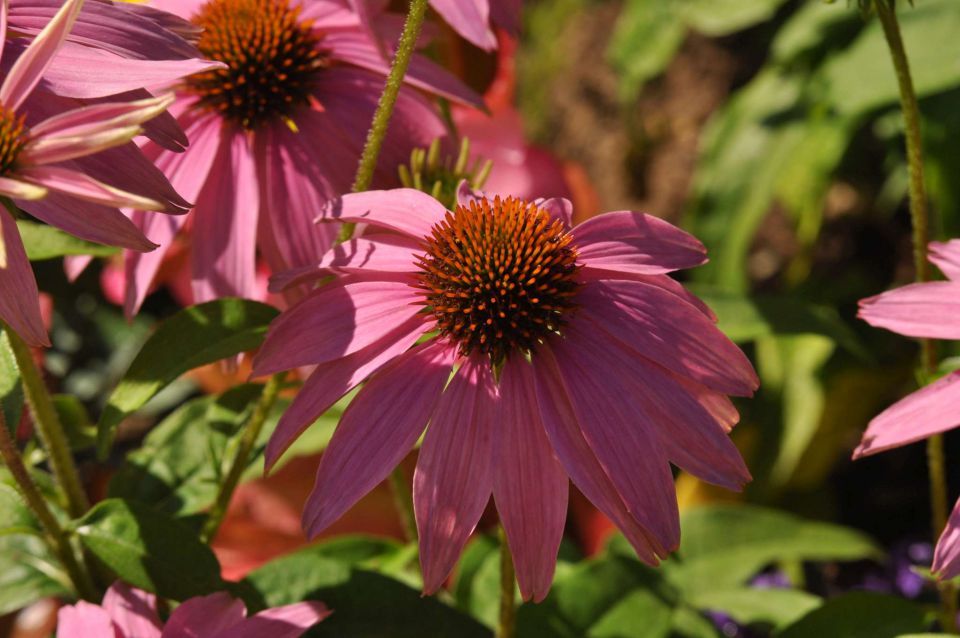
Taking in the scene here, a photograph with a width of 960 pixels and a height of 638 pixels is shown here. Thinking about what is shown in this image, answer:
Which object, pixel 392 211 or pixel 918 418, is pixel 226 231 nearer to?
pixel 392 211

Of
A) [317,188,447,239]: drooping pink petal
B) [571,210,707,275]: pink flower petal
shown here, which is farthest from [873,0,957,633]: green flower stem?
[317,188,447,239]: drooping pink petal

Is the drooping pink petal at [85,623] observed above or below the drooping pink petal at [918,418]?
below

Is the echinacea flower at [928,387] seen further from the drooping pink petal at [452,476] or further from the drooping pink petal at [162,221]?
the drooping pink petal at [162,221]

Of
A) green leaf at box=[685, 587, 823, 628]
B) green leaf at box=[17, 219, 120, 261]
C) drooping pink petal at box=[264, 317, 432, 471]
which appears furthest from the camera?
green leaf at box=[685, 587, 823, 628]

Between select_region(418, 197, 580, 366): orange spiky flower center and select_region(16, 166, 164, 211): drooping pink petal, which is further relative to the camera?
select_region(418, 197, 580, 366): orange spiky flower center

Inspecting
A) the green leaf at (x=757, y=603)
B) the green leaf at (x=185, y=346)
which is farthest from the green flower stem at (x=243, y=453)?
the green leaf at (x=757, y=603)

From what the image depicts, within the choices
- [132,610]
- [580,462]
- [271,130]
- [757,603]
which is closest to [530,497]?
[580,462]

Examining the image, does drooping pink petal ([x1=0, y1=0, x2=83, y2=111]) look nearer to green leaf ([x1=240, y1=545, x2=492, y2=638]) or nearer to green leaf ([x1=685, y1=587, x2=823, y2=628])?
green leaf ([x1=240, y1=545, x2=492, y2=638])
